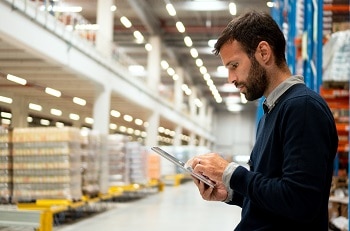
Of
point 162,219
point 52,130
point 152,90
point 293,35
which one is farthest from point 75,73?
point 152,90

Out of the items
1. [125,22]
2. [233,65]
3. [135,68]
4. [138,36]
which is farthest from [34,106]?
[135,68]

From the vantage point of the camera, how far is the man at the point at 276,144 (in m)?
1.38

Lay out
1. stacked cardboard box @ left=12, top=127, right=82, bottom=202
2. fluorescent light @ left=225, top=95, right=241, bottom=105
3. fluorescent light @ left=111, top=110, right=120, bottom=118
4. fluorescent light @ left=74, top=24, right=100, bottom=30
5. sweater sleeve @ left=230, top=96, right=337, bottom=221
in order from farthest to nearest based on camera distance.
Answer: fluorescent light @ left=225, top=95, right=241, bottom=105, fluorescent light @ left=111, top=110, right=120, bottom=118, fluorescent light @ left=74, top=24, right=100, bottom=30, stacked cardboard box @ left=12, top=127, right=82, bottom=202, sweater sleeve @ left=230, top=96, right=337, bottom=221

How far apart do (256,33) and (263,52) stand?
0.21ft

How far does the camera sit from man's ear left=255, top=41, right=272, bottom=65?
1.54m

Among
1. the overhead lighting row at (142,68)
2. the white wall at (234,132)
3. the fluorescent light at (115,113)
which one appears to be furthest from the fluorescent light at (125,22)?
the white wall at (234,132)

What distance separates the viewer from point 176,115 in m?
27.4

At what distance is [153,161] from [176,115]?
23.0 ft

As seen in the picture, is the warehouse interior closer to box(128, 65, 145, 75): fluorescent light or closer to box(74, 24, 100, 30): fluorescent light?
box(74, 24, 100, 30): fluorescent light

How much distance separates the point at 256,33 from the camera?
1.56 m

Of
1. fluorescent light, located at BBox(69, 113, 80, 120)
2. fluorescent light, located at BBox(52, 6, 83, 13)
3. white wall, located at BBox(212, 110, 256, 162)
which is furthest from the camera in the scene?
white wall, located at BBox(212, 110, 256, 162)

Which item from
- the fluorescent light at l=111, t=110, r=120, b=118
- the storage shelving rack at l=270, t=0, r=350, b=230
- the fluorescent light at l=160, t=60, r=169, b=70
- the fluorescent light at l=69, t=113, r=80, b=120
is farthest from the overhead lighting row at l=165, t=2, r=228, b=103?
the fluorescent light at l=69, t=113, r=80, b=120

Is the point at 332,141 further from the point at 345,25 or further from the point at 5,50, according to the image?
the point at 5,50

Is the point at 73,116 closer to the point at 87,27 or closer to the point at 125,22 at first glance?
the point at 125,22
